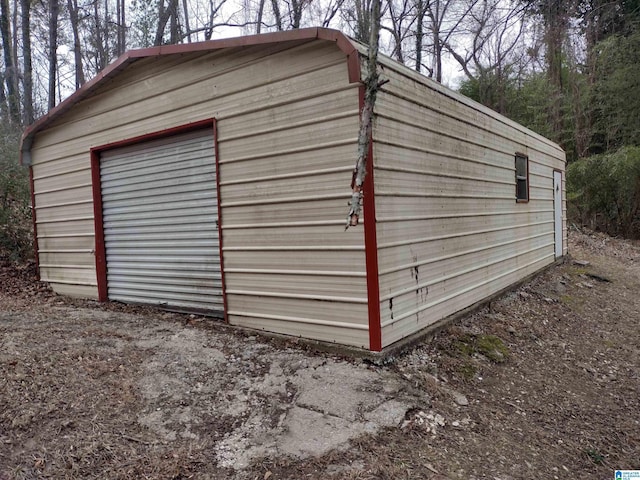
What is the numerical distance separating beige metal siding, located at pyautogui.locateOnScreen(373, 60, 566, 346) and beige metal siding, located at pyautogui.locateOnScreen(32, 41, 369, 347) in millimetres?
331

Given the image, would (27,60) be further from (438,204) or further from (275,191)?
(438,204)

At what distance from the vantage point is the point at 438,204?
4.67m

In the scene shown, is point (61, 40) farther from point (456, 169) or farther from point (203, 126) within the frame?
point (456, 169)

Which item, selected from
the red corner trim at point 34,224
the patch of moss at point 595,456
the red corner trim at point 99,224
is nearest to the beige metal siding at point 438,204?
the patch of moss at point 595,456

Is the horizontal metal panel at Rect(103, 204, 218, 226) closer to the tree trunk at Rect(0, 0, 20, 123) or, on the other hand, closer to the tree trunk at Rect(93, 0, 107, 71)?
the tree trunk at Rect(0, 0, 20, 123)

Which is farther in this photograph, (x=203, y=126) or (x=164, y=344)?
(x=203, y=126)

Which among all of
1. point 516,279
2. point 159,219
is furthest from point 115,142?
point 516,279

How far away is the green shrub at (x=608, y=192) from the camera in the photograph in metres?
12.4

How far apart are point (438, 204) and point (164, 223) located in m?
3.23

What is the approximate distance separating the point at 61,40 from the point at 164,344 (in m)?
14.9

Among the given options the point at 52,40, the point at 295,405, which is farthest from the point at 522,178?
the point at 52,40

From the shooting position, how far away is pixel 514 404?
11.6 feet

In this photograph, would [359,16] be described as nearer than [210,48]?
No

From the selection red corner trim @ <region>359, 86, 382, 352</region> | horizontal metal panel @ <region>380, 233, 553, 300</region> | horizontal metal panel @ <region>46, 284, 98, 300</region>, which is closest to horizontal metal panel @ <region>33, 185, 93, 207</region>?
horizontal metal panel @ <region>46, 284, 98, 300</region>
